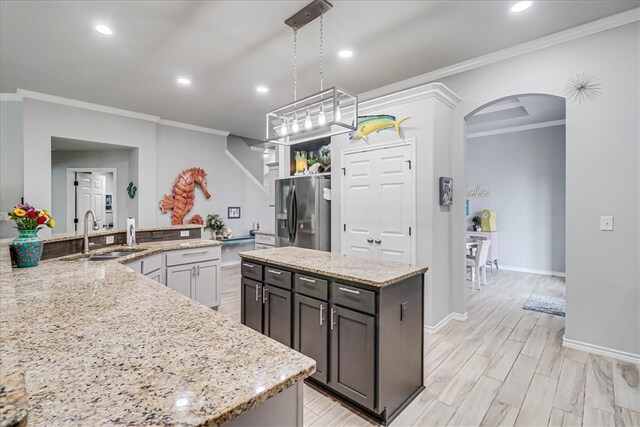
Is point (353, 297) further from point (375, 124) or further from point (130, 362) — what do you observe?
point (375, 124)

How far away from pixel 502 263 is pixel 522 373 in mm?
4546

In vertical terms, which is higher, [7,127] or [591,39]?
[591,39]

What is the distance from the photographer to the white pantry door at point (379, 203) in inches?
133

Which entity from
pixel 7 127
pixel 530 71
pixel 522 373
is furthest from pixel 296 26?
pixel 7 127

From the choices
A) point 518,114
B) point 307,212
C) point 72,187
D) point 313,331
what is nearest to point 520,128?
point 518,114

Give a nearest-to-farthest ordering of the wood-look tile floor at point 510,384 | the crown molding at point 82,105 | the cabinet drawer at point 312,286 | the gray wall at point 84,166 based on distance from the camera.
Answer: the wood-look tile floor at point 510,384 < the cabinet drawer at point 312,286 < the crown molding at point 82,105 < the gray wall at point 84,166

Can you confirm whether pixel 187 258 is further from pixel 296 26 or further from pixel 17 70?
pixel 17 70

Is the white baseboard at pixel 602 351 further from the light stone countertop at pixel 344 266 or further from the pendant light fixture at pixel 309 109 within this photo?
the pendant light fixture at pixel 309 109

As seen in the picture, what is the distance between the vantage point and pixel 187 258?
3.57m

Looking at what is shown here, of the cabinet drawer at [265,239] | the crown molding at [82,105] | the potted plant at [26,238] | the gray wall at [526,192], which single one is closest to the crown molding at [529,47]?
the cabinet drawer at [265,239]

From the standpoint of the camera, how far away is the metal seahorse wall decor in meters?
6.01

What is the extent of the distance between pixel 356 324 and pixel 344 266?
1.46 feet

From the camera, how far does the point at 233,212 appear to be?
705 cm

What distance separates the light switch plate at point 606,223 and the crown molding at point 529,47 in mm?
1669
